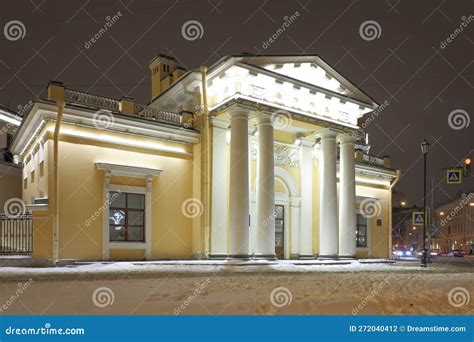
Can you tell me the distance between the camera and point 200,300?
8.11 meters

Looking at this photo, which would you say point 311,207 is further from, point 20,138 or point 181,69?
point 20,138

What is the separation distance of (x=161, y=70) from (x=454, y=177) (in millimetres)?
18516

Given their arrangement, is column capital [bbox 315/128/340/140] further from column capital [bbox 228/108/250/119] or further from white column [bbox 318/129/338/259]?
column capital [bbox 228/108/250/119]

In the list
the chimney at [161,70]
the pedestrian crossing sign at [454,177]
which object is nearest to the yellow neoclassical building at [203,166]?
the pedestrian crossing sign at [454,177]

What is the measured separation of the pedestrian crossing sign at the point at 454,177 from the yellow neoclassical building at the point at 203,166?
14.7ft

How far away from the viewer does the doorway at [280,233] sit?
23.7 m

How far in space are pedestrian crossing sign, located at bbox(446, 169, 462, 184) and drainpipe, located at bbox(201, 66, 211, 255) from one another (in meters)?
11.3

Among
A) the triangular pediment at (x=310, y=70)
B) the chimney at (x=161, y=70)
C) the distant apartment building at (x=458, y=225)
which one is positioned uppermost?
the chimney at (x=161, y=70)

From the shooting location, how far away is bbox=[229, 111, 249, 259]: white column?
62.3 feet

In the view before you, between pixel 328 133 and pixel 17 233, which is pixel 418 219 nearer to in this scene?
pixel 328 133

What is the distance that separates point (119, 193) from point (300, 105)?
9.03m

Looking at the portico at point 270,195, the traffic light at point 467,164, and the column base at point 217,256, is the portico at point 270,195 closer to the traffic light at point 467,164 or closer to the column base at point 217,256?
the column base at point 217,256

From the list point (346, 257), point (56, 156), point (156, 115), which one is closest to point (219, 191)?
point (156, 115)

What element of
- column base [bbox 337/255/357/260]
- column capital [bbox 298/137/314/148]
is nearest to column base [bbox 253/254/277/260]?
column base [bbox 337/255/357/260]
